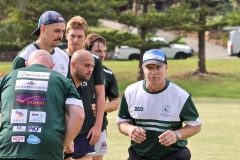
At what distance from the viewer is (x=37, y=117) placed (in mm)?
5090

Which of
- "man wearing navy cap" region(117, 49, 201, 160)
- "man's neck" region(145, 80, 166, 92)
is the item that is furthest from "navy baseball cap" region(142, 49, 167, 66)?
"man's neck" region(145, 80, 166, 92)

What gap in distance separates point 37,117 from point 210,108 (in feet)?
60.6

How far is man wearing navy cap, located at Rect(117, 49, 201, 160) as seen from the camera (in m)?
6.14

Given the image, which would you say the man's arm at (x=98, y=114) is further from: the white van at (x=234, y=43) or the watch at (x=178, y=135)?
the white van at (x=234, y=43)

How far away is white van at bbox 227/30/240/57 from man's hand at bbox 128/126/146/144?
37636 mm

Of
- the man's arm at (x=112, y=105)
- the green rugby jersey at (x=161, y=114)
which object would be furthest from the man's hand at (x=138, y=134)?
the man's arm at (x=112, y=105)

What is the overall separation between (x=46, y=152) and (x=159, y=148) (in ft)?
4.83

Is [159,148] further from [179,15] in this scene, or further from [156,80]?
[179,15]

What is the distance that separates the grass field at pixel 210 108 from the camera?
12.3 metres

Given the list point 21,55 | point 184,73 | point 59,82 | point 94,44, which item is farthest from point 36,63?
point 184,73

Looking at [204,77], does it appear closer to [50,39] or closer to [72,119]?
[50,39]

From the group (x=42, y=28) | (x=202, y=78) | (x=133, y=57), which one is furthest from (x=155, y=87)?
(x=133, y=57)

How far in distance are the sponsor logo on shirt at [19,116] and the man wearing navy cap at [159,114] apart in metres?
1.36

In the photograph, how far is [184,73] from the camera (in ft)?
126
